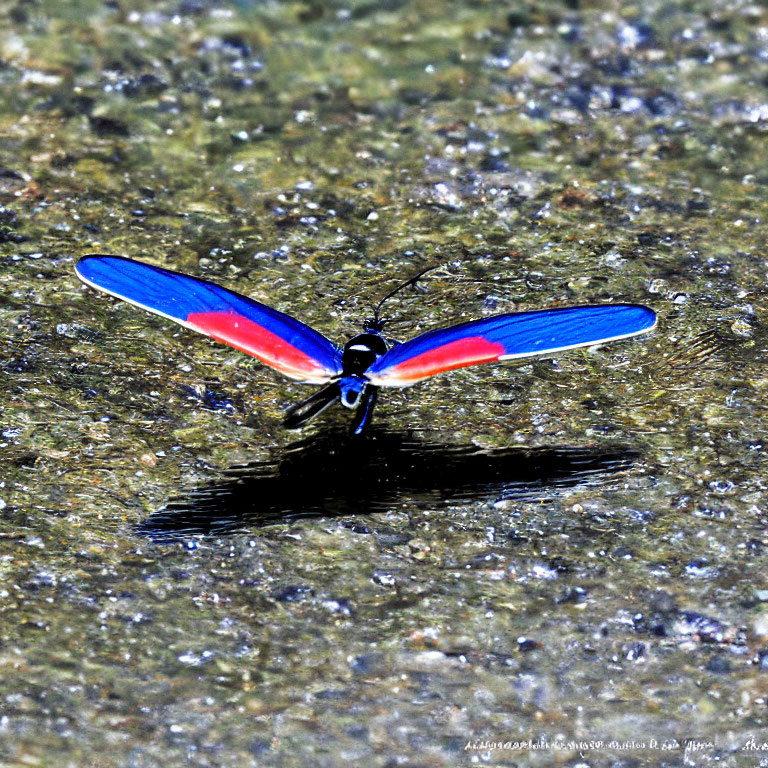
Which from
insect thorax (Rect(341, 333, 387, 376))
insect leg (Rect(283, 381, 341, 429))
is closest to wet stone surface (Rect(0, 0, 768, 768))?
insect leg (Rect(283, 381, 341, 429))

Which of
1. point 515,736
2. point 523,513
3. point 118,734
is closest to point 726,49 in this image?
point 523,513

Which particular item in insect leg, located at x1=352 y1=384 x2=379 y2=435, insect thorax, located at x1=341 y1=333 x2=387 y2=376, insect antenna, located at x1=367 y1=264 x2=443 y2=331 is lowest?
insect leg, located at x1=352 y1=384 x2=379 y2=435

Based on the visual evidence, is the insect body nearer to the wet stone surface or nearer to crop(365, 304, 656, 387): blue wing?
crop(365, 304, 656, 387): blue wing

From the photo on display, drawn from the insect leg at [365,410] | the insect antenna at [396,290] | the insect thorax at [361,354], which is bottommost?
the insect leg at [365,410]

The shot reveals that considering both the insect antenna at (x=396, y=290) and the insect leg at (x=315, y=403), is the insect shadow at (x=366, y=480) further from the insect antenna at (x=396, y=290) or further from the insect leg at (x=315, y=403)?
the insect antenna at (x=396, y=290)

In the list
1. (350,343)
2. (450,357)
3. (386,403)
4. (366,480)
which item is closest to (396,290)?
(386,403)

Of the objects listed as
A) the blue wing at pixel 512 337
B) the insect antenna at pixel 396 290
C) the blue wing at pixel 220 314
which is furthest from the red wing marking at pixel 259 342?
the insect antenna at pixel 396 290

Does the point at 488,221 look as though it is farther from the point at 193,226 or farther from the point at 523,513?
the point at 523,513
